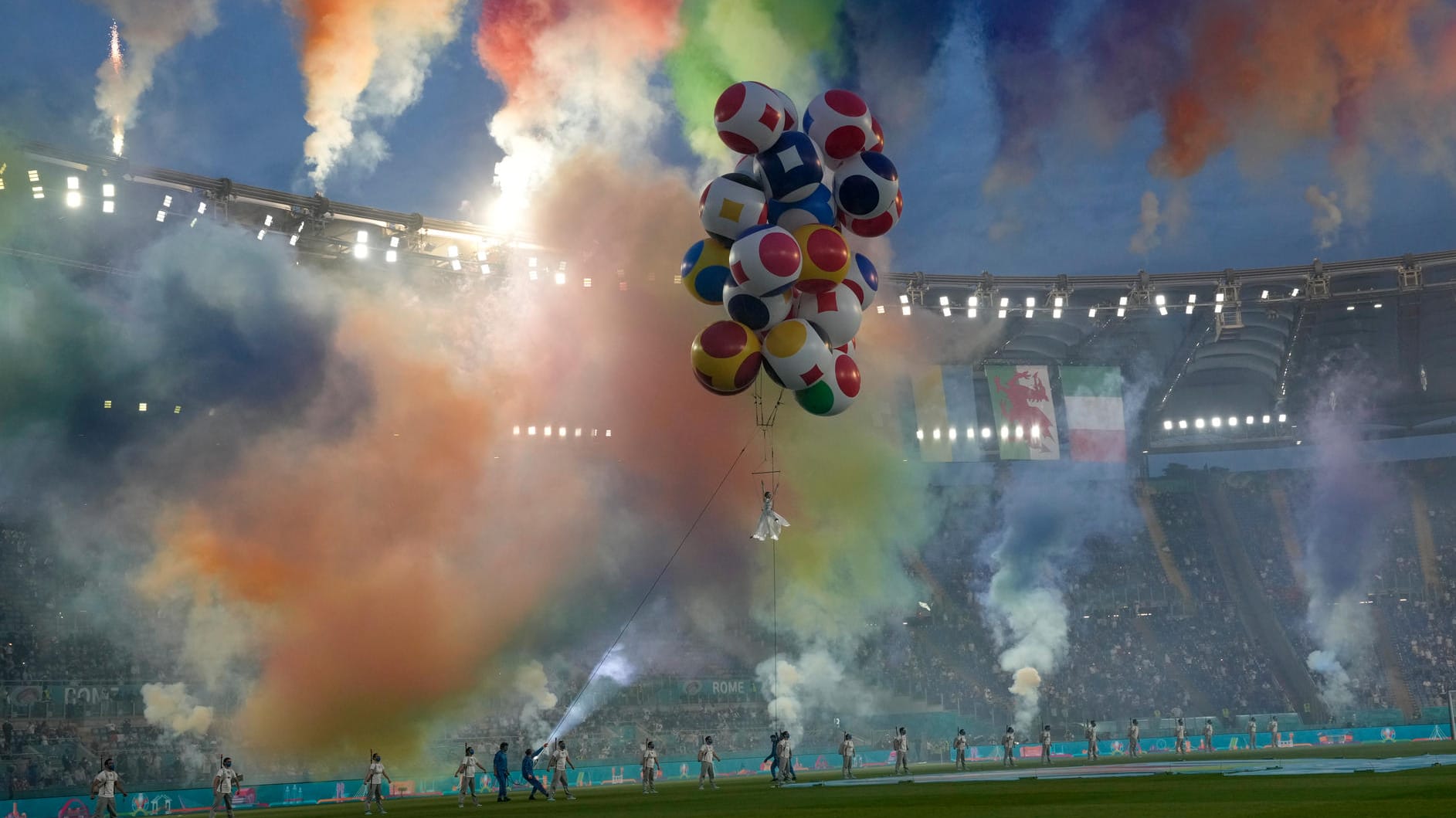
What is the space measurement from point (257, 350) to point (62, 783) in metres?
12.6

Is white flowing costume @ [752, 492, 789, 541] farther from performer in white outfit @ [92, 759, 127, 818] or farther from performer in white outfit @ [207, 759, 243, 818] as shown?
performer in white outfit @ [92, 759, 127, 818]

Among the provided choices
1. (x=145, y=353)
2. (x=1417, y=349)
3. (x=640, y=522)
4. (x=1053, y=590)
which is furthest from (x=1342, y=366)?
(x=145, y=353)

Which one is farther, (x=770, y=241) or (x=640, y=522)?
(x=640, y=522)

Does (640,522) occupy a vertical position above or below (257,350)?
below

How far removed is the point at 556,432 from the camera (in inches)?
1479

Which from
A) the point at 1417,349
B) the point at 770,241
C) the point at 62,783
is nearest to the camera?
the point at 770,241

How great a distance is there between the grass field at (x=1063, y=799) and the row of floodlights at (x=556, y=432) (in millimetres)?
11903

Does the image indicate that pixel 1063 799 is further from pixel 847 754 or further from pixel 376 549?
pixel 376 549

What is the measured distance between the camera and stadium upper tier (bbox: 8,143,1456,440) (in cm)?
3084

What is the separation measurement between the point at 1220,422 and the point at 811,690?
2199 centimetres

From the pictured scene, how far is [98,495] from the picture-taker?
122ft

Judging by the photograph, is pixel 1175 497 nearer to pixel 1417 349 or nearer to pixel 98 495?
pixel 1417 349

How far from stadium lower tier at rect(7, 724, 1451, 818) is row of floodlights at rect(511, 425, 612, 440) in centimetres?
1016

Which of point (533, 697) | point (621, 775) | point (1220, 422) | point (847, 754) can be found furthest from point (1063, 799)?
point (1220, 422)
